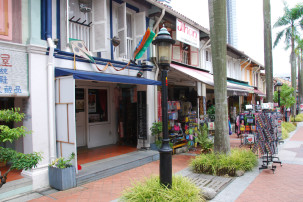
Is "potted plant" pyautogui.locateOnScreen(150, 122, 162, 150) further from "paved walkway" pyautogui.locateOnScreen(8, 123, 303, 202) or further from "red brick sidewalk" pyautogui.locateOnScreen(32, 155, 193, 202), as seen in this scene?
"red brick sidewalk" pyautogui.locateOnScreen(32, 155, 193, 202)

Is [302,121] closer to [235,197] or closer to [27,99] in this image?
[235,197]

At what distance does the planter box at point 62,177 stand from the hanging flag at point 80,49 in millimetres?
2979

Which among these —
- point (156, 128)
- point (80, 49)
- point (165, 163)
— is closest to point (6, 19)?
point (80, 49)

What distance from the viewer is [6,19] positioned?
5145mm

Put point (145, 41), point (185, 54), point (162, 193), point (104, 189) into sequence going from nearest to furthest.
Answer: point (162, 193)
point (104, 189)
point (145, 41)
point (185, 54)

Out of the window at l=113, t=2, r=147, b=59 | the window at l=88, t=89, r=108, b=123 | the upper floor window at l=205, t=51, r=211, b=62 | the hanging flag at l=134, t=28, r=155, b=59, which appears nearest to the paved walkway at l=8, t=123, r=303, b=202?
the window at l=88, t=89, r=108, b=123

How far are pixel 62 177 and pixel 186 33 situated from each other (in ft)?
24.7

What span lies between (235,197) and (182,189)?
4.28 ft

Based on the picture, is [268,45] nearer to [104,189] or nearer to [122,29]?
[122,29]

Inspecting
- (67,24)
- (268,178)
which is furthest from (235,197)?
(67,24)

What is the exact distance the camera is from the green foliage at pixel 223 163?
6.14 m

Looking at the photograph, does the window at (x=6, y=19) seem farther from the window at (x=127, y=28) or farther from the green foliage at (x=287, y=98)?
the green foliage at (x=287, y=98)

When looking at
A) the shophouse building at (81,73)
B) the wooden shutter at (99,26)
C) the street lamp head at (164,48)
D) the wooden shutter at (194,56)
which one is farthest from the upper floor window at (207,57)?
the street lamp head at (164,48)

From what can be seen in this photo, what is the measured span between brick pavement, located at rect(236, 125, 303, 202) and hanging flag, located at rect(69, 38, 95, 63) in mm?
5090
